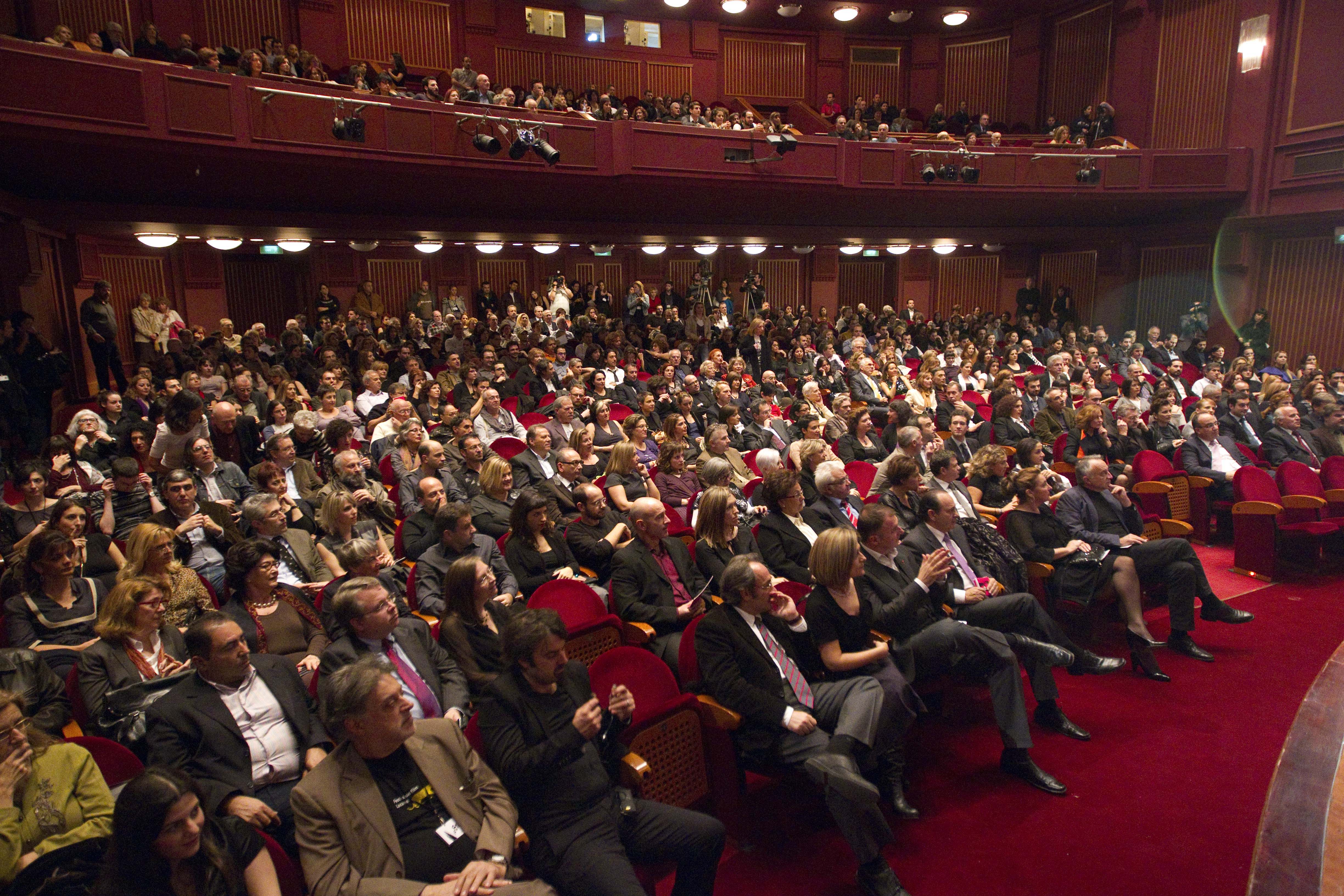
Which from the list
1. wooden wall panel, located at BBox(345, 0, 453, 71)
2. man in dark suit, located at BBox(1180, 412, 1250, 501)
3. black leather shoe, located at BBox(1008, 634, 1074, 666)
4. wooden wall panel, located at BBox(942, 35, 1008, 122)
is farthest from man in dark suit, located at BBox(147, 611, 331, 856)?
wooden wall panel, located at BBox(942, 35, 1008, 122)

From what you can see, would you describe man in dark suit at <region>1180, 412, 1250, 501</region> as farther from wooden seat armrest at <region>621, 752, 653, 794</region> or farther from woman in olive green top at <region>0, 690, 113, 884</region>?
woman in olive green top at <region>0, 690, 113, 884</region>

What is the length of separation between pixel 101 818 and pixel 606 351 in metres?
7.20

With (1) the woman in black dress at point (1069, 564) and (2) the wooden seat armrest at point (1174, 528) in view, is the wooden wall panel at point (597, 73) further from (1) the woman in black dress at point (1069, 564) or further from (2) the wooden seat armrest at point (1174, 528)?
(1) the woman in black dress at point (1069, 564)

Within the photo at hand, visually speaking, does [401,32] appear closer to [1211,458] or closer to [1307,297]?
[1211,458]

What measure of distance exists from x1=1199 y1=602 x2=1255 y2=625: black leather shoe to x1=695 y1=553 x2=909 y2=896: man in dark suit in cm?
225

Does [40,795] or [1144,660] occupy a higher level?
[40,795]

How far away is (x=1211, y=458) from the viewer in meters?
5.33

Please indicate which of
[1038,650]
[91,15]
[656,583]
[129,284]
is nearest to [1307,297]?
[1038,650]

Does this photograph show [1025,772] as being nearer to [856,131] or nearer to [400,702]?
[400,702]

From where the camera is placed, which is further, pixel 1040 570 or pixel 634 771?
pixel 1040 570

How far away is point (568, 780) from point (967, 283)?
48.0ft

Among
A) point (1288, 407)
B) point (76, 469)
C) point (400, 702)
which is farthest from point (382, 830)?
point (1288, 407)

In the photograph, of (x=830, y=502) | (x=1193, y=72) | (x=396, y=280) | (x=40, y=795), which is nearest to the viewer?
(x=40, y=795)

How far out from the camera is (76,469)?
4047mm
